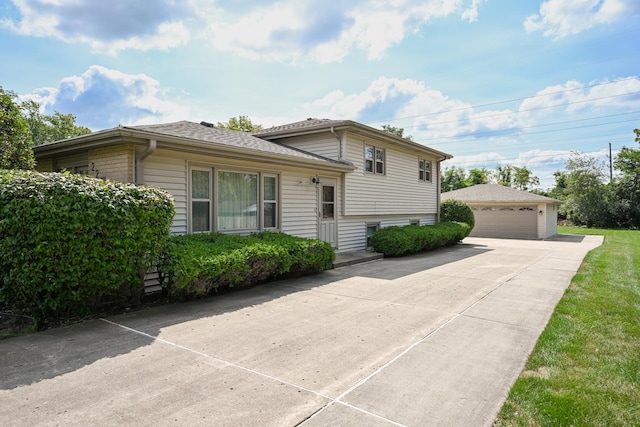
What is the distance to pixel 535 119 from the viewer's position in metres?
34.0

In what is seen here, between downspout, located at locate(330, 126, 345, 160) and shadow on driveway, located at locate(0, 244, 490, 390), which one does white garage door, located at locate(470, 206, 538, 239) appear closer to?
downspout, located at locate(330, 126, 345, 160)

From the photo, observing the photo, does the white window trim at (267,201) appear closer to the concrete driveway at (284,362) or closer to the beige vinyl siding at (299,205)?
the beige vinyl siding at (299,205)

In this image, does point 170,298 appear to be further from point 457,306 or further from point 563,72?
point 563,72

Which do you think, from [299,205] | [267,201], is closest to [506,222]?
[299,205]

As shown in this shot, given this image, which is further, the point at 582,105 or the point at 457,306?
the point at 582,105

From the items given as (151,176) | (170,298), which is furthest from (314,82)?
(170,298)

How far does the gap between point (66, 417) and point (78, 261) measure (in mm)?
2476

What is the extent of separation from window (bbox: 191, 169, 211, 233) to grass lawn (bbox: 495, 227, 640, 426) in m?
6.27

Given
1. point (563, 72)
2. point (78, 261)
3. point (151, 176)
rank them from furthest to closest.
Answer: point (563, 72) → point (151, 176) → point (78, 261)

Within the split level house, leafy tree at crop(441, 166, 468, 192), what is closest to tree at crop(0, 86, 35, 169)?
the split level house

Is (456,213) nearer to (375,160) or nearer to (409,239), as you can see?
(375,160)

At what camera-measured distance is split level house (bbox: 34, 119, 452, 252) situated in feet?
22.9

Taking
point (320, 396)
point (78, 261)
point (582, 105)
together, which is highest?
point (582, 105)

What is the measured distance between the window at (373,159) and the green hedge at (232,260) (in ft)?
16.6
